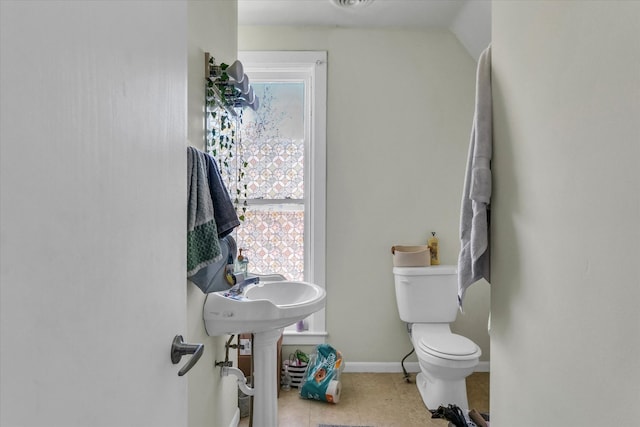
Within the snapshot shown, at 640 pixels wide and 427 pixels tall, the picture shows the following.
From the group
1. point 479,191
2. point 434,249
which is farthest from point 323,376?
point 479,191

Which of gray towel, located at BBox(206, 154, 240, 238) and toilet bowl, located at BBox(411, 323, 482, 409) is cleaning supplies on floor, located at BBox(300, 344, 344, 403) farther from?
gray towel, located at BBox(206, 154, 240, 238)

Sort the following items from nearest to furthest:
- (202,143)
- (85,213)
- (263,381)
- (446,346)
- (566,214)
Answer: (85,213) → (566,214) → (202,143) → (263,381) → (446,346)

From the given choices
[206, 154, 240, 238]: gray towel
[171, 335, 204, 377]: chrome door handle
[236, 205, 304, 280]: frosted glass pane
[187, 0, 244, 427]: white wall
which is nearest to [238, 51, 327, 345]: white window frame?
[236, 205, 304, 280]: frosted glass pane

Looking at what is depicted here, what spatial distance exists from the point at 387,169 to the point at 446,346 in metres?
1.22

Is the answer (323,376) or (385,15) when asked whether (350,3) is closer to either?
(385,15)

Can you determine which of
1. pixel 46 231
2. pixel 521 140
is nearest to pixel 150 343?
pixel 46 231

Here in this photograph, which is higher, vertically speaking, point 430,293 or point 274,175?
point 274,175

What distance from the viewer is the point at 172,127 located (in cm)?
73

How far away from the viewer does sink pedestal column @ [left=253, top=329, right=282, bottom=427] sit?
179 centimetres

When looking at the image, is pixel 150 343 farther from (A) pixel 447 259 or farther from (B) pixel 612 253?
(A) pixel 447 259

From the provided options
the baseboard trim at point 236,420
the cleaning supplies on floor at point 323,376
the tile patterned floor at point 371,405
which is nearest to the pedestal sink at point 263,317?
the baseboard trim at point 236,420

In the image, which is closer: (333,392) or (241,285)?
(241,285)

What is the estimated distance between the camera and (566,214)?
938mm

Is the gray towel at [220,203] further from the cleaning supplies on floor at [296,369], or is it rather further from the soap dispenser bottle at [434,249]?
the soap dispenser bottle at [434,249]
